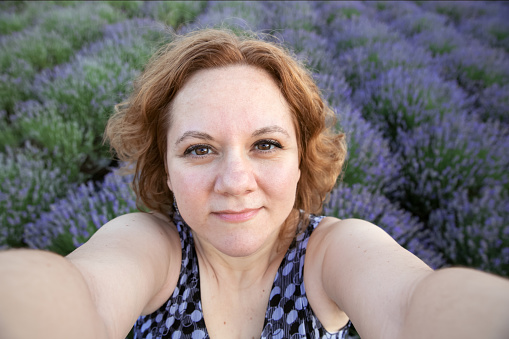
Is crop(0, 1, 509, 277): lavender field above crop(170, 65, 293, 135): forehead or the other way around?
the other way around

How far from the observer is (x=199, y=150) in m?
1.10

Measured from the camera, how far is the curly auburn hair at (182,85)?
46.8 inches

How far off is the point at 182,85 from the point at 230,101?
0.24 m

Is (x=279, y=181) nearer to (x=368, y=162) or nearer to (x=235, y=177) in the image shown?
(x=235, y=177)

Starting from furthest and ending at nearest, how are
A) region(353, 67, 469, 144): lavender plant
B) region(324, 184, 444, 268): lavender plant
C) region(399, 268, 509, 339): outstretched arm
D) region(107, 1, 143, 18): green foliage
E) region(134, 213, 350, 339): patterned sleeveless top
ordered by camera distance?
region(107, 1, 143, 18): green foliage, region(353, 67, 469, 144): lavender plant, region(324, 184, 444, 268): lavender plant, region(134, 213, 350, 339): patterned sleeveless top, region(399, 268, 509, 339): outstretched arm

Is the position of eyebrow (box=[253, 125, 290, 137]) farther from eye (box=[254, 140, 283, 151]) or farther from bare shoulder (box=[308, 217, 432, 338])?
bare shoulder (box=[308, 217, 432, 338])

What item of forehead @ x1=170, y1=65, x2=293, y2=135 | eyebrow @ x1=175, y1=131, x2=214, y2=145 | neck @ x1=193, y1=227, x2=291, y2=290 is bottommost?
neck @ x1=193, y1=227, x2=291, y2=290

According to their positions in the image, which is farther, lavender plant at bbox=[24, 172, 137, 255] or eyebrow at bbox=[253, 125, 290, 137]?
lavender plant at bbox=[24, 172, 137, 255]

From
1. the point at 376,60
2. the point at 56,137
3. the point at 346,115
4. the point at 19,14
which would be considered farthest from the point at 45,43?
the point at 376,60

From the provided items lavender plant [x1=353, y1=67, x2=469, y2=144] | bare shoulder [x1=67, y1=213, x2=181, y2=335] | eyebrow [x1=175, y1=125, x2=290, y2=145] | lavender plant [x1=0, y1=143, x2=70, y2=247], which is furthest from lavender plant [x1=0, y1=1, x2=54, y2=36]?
eyebrow [x1=175, y1=125, x2=290, y2=145]

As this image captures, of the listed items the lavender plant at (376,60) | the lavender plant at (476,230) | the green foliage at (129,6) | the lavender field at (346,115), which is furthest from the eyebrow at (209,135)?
the green foliage at (129,6)

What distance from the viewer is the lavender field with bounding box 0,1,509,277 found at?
218 cm

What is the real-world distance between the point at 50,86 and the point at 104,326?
3064mm

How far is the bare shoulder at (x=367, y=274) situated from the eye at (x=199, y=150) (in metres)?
0.51
